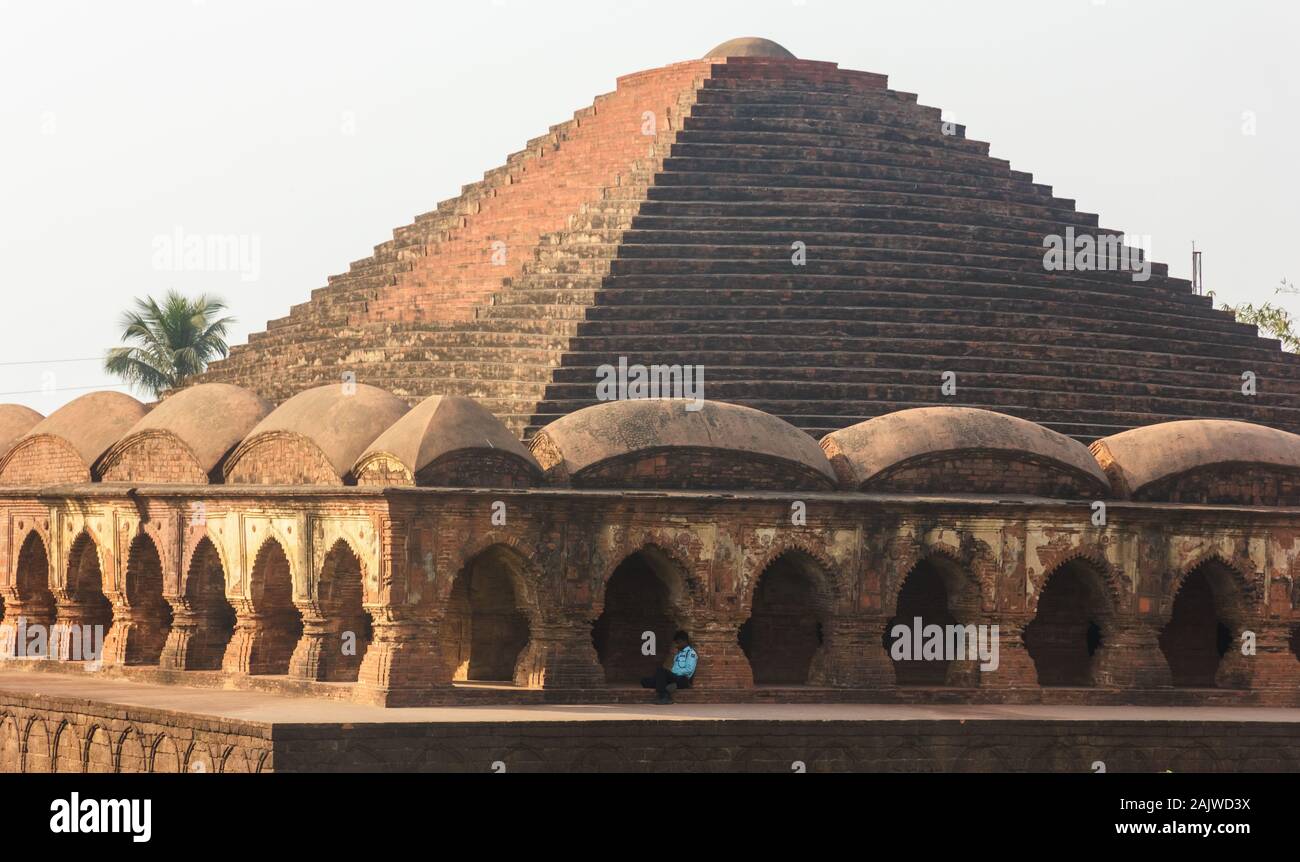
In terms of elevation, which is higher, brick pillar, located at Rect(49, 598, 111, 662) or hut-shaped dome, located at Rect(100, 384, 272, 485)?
hut-shaped dome, located at Rect(100, 384, 272, 485)

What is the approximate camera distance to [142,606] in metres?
28.9

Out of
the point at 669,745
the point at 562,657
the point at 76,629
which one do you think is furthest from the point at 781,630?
the point at 76,629

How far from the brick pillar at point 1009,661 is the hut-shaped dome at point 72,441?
1214 cm

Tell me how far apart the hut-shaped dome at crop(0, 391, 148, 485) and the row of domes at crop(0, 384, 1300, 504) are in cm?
197

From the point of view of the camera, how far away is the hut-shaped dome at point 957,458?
26328 millimetres

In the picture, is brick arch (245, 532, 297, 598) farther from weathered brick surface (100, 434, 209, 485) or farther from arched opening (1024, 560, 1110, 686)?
arched opening (1024, 560, 1110, 686)

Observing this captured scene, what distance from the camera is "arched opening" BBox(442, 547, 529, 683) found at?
85.7 feet

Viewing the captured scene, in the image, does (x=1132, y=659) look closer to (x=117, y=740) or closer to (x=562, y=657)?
(x=562, y=657)

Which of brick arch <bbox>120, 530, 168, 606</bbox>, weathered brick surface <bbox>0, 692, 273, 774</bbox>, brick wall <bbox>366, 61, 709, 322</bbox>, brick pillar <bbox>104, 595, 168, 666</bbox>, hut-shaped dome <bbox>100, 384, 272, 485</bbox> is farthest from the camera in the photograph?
brick wall <bbox>366, 61, 709, 322</bbox>

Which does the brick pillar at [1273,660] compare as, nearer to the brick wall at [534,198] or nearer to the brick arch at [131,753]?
the brick wall at [534,198]

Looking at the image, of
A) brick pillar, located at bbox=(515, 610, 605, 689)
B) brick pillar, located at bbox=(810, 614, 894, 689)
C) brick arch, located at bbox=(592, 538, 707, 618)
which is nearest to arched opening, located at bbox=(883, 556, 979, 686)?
brick pillar, located at bbox=(810, 614, 894, 689)

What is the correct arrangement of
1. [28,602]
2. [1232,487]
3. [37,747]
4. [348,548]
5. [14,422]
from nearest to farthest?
[348,548]
[37,747]
[1232,487]
[28,602]
[14,422]

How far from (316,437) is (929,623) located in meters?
7.53
